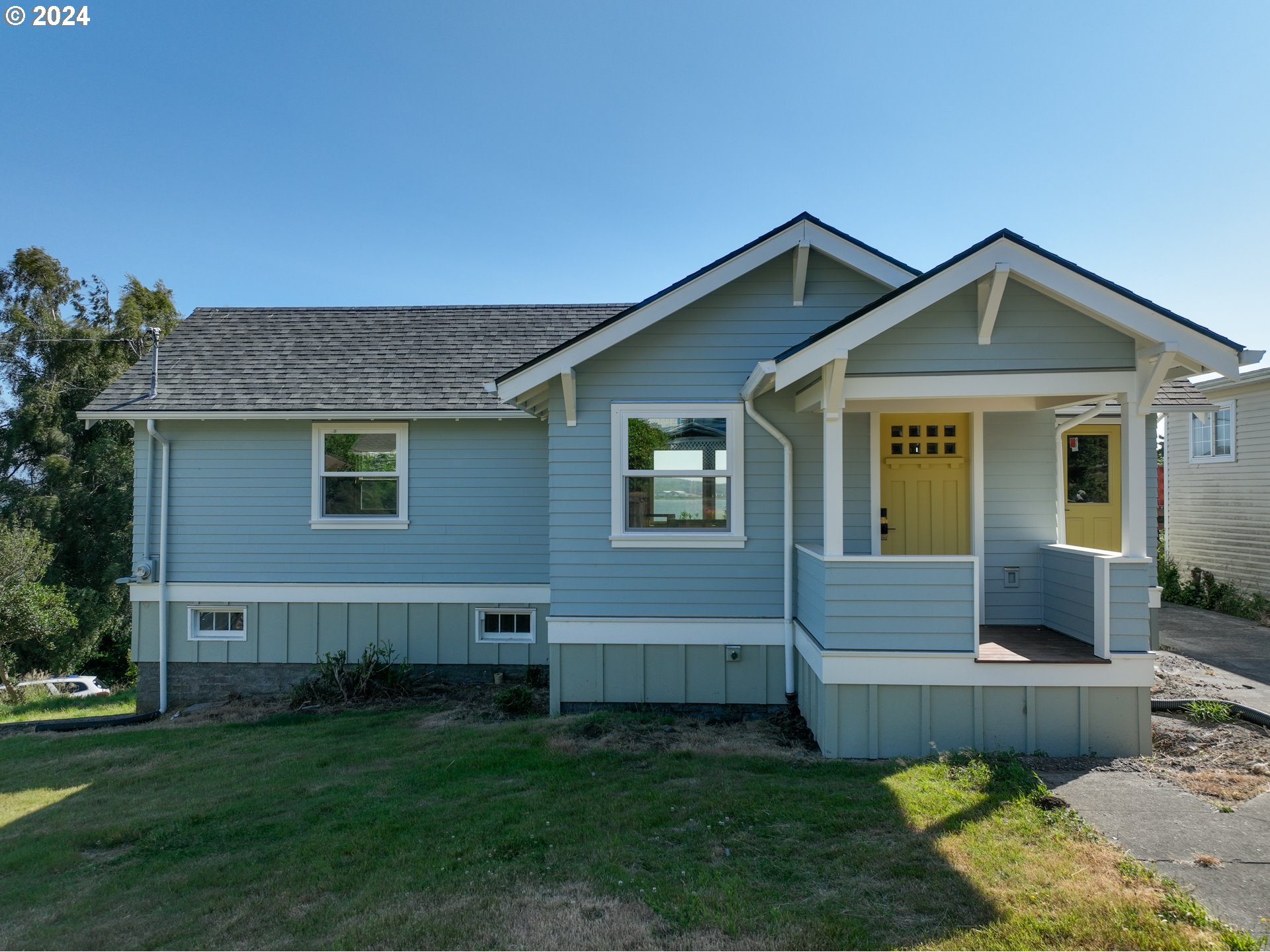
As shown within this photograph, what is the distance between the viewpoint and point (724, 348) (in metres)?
7.32

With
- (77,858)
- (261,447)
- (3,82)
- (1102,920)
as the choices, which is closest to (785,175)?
(261,447)

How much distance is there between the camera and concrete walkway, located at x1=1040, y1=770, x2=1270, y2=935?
3.46 meters

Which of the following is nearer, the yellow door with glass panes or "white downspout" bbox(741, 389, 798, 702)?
"white downspout" bbox(741, 389, 798, 702)

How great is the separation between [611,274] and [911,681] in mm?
12802

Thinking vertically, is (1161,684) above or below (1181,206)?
below

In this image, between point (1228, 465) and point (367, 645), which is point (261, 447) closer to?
point (367, 645)

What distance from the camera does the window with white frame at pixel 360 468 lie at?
31.1ft

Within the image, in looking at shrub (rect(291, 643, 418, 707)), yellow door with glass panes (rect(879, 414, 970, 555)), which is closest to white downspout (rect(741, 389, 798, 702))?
yellow door with glass panes (rect(879, 414, 970, 555))

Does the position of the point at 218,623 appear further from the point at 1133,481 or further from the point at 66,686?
the point at 1133,481

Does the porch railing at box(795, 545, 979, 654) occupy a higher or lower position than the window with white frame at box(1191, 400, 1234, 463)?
lower

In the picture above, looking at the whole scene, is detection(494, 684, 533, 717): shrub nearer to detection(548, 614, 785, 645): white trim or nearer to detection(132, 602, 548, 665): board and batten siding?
detection(548, 614, 785, 645): white trim

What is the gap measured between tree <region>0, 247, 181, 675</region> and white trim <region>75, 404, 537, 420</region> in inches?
583

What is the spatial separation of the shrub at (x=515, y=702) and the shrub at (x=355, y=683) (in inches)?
70.6

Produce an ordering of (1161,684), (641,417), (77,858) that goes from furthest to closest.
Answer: (1161,684), (641,417), (77,858)
